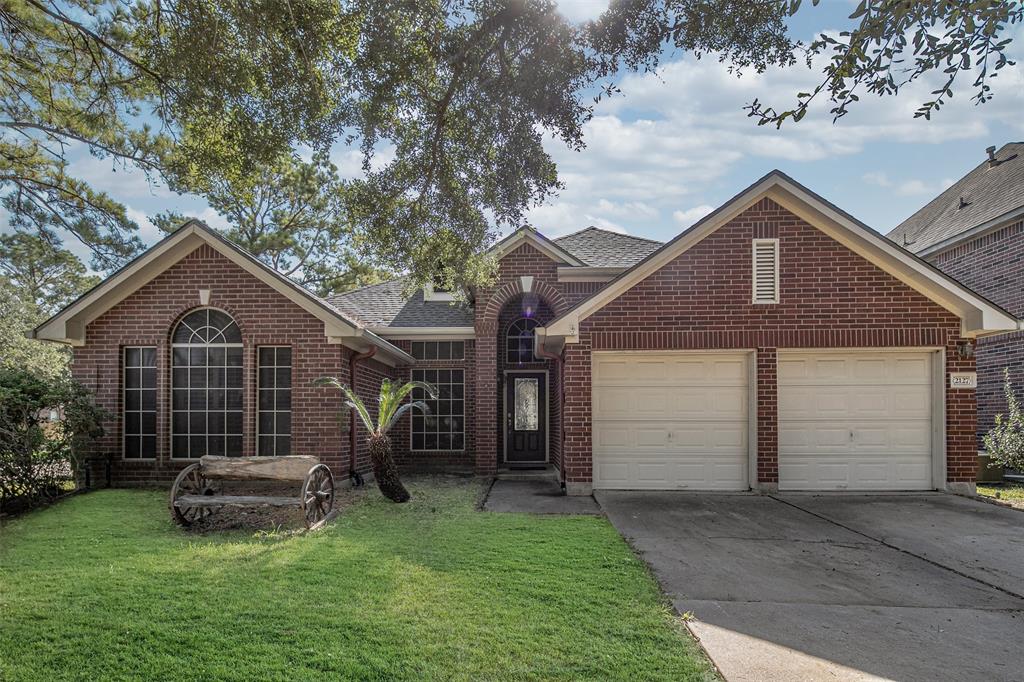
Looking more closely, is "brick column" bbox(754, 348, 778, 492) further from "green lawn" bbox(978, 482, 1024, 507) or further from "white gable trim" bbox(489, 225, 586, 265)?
"white gable trim" bbox(489, 225, 586, 265)

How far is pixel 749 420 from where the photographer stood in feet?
36.4

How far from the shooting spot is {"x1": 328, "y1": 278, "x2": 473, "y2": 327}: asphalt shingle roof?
15945 millimetres

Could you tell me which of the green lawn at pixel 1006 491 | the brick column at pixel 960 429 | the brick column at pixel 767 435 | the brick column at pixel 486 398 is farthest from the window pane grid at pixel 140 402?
the green lawn at pixel 1006 491

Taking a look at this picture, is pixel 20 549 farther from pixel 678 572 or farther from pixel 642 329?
pixel 642 329

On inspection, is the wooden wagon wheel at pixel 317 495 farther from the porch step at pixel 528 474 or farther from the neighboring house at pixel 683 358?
the porch step at pixel 528 474

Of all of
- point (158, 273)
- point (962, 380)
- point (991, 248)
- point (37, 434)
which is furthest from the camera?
point (991, 248)

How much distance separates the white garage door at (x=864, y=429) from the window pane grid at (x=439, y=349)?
7470 millimetres

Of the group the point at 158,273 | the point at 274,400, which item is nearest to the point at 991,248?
the point at 274,400

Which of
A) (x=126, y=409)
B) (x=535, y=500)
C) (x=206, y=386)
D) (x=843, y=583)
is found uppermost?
(x=206, y=386)

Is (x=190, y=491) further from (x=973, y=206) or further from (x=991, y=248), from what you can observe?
(x=973, y=206)

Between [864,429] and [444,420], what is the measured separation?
8910 mm

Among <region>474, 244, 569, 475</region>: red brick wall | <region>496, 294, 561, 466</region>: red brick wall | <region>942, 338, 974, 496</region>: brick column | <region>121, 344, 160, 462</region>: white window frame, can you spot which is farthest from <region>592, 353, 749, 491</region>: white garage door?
<region>121, 344, 160, 462</region>: white window frame

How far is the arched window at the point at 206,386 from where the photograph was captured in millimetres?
11914

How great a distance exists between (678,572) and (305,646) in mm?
3442
